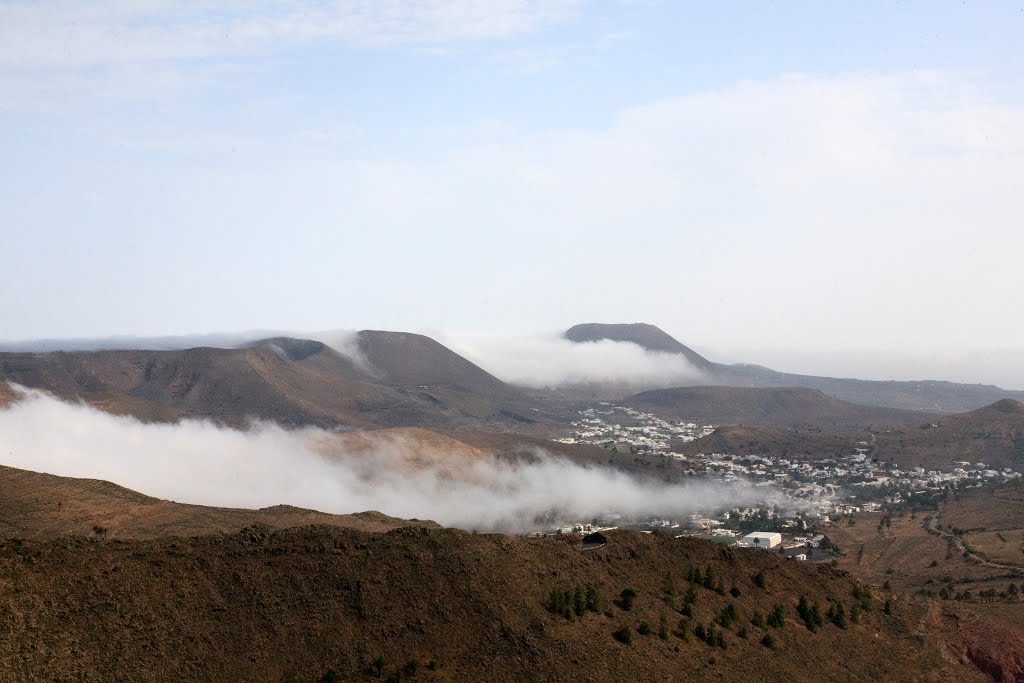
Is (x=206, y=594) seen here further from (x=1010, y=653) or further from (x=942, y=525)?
(x=942, y=525)

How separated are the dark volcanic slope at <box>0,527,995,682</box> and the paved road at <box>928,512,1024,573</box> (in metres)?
32.1

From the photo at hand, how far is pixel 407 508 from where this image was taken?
10588 cm

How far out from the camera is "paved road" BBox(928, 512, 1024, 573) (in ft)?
254

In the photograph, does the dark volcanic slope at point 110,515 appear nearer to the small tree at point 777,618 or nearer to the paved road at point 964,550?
the small tree at point 777,618

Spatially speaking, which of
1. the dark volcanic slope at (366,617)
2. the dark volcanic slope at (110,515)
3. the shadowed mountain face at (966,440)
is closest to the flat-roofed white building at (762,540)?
the dark volcanic slope at (110,515)

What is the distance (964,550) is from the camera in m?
87.6

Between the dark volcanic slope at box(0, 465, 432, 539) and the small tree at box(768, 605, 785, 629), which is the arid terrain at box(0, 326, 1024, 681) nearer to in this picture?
the small tree at box(768, 605, 785, 629)

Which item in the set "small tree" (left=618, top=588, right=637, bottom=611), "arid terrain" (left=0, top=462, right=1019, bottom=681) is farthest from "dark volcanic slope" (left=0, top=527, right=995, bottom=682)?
"small tree" (left=618, top=588, right=637, bottom=611)

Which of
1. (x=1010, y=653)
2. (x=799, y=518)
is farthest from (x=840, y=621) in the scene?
(x=799, y=518)

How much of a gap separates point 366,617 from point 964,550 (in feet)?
223

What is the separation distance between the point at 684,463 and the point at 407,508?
7190 cm

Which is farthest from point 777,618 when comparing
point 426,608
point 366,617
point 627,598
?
point 366,617

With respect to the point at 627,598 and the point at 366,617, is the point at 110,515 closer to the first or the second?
the point at 366,617

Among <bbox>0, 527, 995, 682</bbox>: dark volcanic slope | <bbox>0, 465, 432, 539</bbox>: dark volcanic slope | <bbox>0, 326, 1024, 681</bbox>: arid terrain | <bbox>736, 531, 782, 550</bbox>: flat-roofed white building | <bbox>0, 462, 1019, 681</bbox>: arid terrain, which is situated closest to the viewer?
<bbox>0, 527, 995, 682</bbox>: dark volcanic slope
